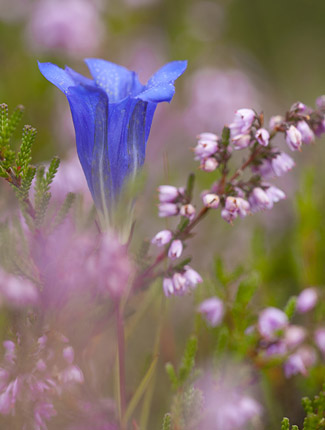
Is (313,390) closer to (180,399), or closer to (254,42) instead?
(180,399)

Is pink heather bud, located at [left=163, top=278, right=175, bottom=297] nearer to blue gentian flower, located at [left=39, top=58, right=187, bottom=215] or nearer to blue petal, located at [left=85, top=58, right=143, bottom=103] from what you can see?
blue gentian flower, located at [left=39, top=58, right=187, bottom=215]

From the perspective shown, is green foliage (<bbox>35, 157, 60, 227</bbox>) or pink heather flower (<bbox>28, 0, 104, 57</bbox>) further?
pink heather flower (<bbox>28, 0, 104, 57</bbox>)

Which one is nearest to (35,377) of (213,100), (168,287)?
(168,287)

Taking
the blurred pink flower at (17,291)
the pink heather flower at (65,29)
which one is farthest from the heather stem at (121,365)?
the pink heather flower at (65,29)

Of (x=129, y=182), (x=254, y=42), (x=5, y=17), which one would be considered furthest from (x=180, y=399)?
(x=254, y=42)

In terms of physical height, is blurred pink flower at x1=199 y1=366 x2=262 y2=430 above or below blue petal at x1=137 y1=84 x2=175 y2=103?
below

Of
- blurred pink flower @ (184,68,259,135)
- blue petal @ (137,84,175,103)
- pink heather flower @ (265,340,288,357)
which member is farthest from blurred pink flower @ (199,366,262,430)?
blurred pink flower @ (184,68,259,135)
